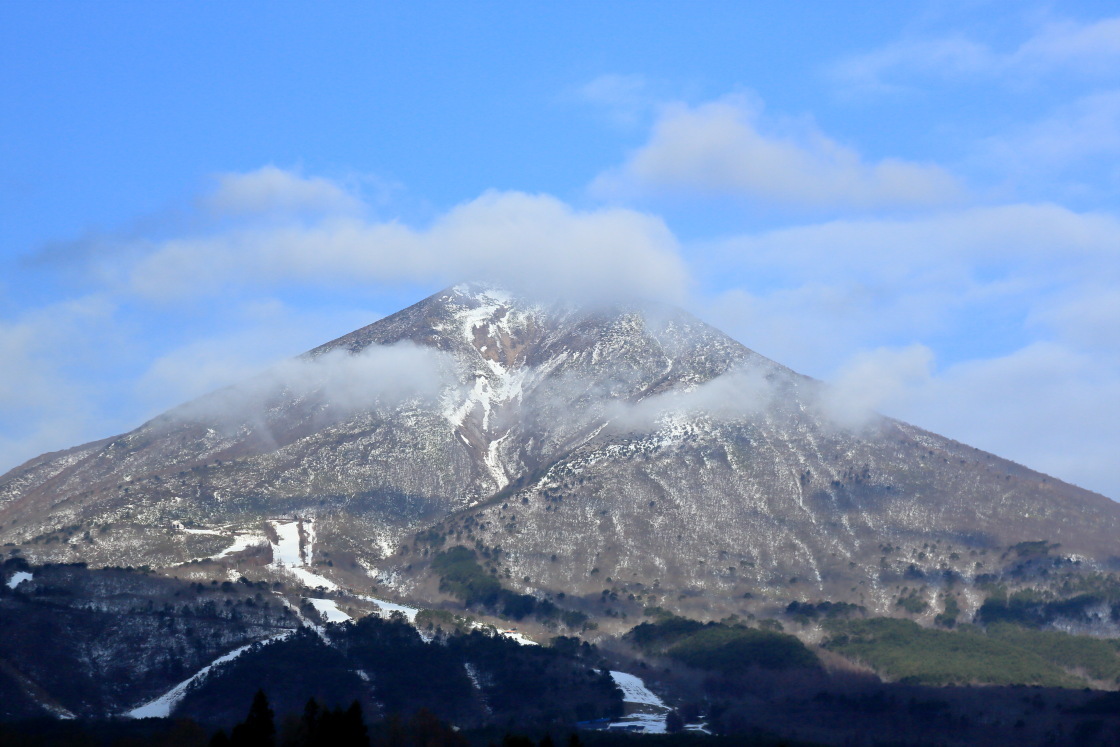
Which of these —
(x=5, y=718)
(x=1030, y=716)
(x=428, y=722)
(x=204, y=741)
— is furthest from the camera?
(x=1030, y=716)

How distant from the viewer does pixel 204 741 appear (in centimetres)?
14850

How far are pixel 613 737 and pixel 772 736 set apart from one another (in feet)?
82.9

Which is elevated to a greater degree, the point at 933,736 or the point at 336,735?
the point at 336,735

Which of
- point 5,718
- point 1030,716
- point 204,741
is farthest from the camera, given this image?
point 1030,716

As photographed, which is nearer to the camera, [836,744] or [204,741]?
[204,741]

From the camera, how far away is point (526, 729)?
198 metres

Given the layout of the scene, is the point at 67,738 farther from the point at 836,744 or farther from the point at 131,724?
the point at 836,744

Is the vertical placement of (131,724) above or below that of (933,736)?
above

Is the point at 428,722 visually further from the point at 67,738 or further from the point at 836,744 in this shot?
the point at 836,744

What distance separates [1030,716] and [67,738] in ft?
427

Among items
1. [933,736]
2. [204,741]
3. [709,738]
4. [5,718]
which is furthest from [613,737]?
[5,718]

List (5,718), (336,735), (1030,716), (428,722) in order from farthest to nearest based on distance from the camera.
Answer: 1. (1030,716)
2. (5,718)
3. (428,722)
4. (336,735)

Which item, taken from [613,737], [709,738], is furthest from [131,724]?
[709,738]

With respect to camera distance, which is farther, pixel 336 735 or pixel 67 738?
pixel 67 738
